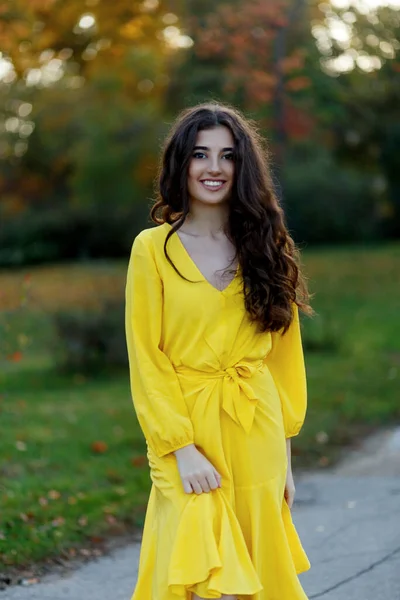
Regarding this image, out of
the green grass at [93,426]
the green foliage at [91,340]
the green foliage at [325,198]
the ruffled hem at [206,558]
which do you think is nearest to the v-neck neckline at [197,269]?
the ruffled hem at [206,558]

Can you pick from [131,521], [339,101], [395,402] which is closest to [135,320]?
[131,521]

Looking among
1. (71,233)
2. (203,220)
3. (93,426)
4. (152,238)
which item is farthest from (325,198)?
(152,238)

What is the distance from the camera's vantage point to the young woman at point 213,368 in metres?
3.06

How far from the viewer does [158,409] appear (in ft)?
10.1

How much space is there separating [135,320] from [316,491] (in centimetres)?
373

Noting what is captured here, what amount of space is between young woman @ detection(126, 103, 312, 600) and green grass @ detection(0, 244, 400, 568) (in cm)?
217

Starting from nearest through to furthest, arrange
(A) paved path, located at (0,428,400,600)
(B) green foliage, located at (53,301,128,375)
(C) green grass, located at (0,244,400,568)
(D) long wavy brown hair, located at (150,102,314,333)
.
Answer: (D) long wavy brown hair, located at (150,102,314,333)
(A) paved path, located at (0,428,400,600)
(C) green grass, located at (0,244,400,568)
(B) green foliage, located at (53,301,128,375)

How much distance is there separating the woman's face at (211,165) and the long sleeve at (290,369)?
51 cm

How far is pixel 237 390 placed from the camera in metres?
3.16

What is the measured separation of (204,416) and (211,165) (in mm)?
826

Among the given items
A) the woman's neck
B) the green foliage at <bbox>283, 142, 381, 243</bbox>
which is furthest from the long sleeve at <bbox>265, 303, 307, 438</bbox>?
the green foliage at <bbox>283, 142, 381, 243</bbox>

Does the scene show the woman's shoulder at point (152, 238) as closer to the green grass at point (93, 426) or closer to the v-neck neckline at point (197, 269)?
the v-neck neckline at point (197, 269)

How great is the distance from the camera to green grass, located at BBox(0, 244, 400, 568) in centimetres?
562

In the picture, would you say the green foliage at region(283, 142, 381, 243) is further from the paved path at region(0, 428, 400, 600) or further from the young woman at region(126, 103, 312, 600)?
the young woman at region(126, 103, 312, 600)
